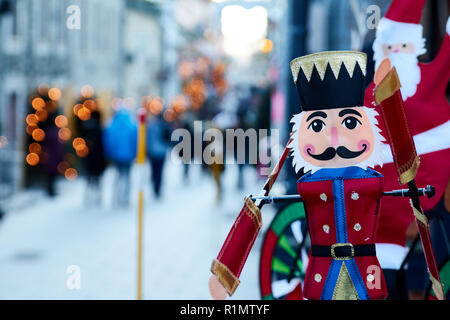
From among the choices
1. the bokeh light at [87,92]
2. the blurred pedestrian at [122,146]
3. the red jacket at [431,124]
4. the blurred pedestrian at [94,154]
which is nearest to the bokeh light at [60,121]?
the blurred pedestrian at [94,154]

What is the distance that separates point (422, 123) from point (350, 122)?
0.64m

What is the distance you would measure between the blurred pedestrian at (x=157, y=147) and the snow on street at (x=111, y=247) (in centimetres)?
42

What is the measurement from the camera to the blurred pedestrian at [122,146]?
36.2 feet

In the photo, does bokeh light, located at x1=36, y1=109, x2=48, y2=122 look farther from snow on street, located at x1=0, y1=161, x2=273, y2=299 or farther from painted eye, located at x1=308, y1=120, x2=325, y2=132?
painted eye, located at x1=308, y1=120, x2=325, y2=132

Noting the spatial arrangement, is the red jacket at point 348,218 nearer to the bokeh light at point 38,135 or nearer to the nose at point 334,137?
the nose at point 334,137

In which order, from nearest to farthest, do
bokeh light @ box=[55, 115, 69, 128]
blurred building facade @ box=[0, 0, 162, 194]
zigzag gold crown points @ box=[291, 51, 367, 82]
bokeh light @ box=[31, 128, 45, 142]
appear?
zigzag gold crown points @ box=[291, 51, 367, 82]
bokeh light @ box=[55, 115, 69, 128]
bokeh light @ box=[31, 128, 45, 142]
blurred building facade @ box=[0, 0, 162, 194]

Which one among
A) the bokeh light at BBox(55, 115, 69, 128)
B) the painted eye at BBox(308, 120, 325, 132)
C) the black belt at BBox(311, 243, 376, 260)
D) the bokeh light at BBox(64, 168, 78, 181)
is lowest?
the bokeh light at BBox(64, 168, 78, 181)

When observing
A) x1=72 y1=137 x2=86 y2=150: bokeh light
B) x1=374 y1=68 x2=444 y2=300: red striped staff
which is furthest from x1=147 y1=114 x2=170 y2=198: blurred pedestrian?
x1=374 y1=68 x2=444 y2=300: red striped staff

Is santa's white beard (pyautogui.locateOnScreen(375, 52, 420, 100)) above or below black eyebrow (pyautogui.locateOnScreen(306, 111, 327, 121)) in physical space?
above

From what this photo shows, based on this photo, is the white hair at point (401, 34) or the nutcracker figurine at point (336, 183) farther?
the white hair at point (401, 34)

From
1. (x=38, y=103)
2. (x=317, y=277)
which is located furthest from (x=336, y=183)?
(x=38, y=103)

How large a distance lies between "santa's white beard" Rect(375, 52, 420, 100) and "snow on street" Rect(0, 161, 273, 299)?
2.49m

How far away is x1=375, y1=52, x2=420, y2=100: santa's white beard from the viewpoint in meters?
3.13

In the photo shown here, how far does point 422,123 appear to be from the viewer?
10.1 ft
